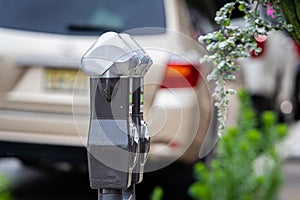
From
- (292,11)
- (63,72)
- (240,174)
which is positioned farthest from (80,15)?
(292,11)

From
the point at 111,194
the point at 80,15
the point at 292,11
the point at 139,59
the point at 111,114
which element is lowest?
the point at 80,15

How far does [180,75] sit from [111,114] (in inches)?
124

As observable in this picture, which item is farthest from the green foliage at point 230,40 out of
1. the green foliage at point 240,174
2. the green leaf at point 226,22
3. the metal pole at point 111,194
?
the green foliage at point 240,174

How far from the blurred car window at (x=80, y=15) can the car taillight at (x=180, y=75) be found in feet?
1.54

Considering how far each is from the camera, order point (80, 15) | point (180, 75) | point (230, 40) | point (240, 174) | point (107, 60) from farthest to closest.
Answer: point (80, 15) → point (180, 75) → point (240, 174) → point (230, 40) → point (107, 60)

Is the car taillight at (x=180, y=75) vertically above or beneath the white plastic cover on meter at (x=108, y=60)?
beneath

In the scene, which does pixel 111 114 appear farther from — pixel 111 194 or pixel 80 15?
pixel 80 15

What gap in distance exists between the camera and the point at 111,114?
2.44m

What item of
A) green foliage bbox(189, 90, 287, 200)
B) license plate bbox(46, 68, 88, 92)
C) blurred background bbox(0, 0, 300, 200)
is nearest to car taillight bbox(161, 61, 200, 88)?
blurred background bbox(0, 0, 300, 200)

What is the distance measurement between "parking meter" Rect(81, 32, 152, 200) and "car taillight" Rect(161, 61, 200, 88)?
9.50 feet

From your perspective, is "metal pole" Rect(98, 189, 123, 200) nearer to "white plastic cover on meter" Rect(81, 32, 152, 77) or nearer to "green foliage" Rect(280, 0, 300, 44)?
"white plastic cover on meter" Rect(81, 32, 152, 77)

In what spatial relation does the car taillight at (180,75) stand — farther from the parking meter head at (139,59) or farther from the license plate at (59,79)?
the parking meter head at (139,59)

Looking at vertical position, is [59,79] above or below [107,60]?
below

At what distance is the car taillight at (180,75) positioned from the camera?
18.0 ft
